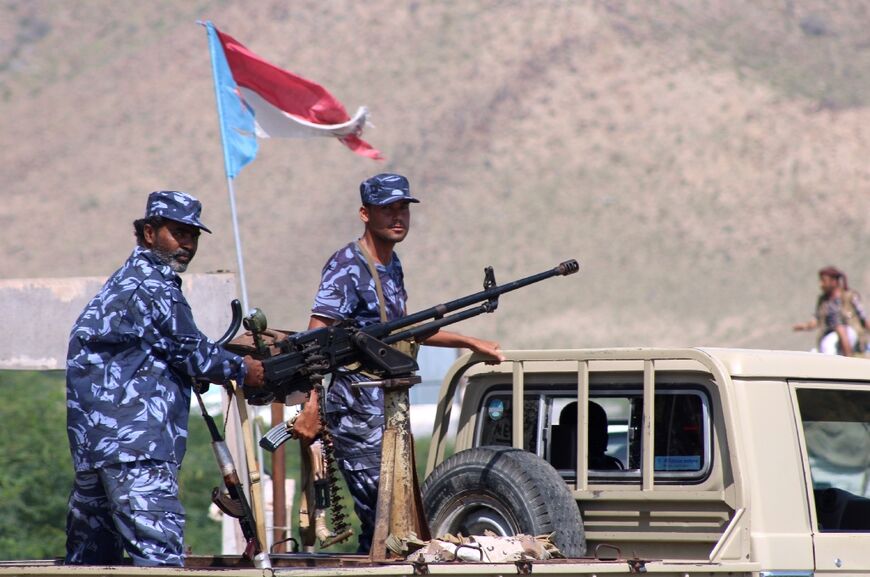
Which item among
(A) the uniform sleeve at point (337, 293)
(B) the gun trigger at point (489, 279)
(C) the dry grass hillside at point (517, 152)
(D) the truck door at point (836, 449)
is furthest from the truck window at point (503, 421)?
(C) the dry grass hillside at point (517, 152)

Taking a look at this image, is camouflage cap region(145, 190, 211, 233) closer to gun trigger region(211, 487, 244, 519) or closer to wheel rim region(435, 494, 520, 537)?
gun trigger region(211, 487, 244, 519)

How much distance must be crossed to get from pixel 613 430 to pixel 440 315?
102cm

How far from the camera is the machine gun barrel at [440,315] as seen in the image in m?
5.58

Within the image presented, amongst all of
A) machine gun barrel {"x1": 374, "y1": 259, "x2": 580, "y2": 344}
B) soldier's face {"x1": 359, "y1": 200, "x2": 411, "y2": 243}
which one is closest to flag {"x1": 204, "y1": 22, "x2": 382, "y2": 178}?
soldier's face {"x1": 359, "y1": 200, "x2": 411, "y2": 243}

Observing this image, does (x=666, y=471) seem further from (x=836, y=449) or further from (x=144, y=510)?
(x=144, y=510)

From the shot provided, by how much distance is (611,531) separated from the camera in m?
5.70

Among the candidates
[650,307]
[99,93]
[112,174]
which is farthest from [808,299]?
[99,93]

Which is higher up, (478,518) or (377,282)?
(377,282)

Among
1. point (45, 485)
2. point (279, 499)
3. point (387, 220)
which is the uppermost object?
point (387, 220)

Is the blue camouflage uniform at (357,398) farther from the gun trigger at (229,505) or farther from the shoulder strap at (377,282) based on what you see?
the gun trigger at (229,505)

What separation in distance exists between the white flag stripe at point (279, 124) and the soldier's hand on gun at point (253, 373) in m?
5.67

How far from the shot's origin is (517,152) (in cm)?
5772

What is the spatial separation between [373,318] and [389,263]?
0.98 ft

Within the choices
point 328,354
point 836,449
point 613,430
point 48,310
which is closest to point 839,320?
point 836,449
